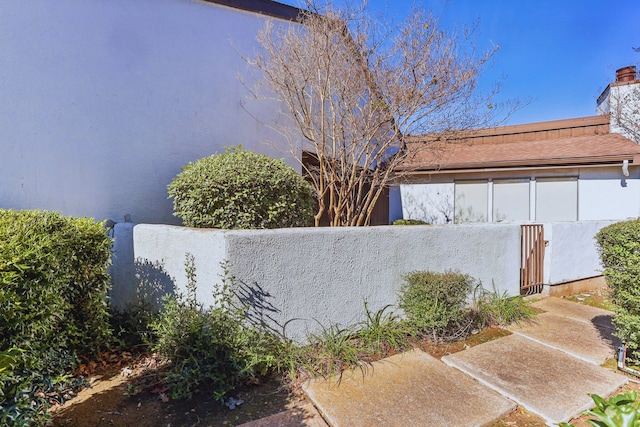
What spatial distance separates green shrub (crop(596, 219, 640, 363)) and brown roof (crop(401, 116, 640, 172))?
348 cm

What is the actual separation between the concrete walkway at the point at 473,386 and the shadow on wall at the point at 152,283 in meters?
1.98

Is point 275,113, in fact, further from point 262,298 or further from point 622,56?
point 622,56

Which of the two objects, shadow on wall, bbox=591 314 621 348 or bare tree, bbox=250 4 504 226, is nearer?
shadow on wall, bbox=591 314 621 348

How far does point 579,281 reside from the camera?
22.2 ft

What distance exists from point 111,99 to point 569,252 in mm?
8268

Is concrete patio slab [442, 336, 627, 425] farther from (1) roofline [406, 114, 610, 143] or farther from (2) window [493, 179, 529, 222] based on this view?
(2) window [493, 179, 529, 222]

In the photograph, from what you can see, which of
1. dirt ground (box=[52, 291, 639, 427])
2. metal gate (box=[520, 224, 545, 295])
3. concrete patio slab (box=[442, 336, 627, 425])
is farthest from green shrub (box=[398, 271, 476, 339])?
metal gate (box=[520, 224, 545, 295])

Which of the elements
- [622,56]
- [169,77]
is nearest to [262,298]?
[169,77]

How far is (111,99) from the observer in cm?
494

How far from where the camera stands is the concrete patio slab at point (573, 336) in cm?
390

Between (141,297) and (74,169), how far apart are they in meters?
2.05

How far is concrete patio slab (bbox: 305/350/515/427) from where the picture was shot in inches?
107

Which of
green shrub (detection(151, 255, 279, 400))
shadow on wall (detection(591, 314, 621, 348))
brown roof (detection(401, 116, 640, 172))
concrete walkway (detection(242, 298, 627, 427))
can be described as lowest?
shadow on wall (detection(591, 314, 621, 348))

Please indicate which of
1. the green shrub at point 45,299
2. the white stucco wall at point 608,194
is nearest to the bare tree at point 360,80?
the green shrub at point 45,299
